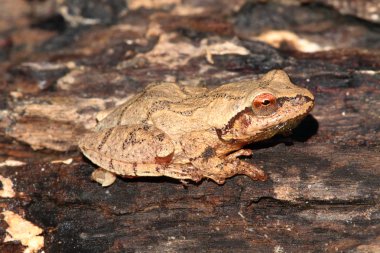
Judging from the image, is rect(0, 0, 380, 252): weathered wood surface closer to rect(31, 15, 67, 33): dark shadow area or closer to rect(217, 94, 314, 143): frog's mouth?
rect(31, 15, 67, 33): dark shadow area

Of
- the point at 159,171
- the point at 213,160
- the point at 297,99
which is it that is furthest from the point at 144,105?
A: the point at 297,99

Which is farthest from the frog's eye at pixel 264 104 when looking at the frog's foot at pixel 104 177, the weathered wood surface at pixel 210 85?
the frog's foot at pixel 104 177

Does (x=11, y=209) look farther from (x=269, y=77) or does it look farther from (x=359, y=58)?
(x=359, y=58)

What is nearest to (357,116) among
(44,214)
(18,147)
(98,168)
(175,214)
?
(175,214)

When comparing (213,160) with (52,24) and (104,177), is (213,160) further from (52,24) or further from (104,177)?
(52,24)

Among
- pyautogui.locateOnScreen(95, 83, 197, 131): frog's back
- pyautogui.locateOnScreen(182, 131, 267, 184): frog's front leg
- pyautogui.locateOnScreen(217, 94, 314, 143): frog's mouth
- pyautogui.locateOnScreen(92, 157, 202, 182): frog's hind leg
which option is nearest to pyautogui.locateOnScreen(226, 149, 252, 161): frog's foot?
pyautogui.locateOnScreen(182, 131, 267, 184): frog's front leg
